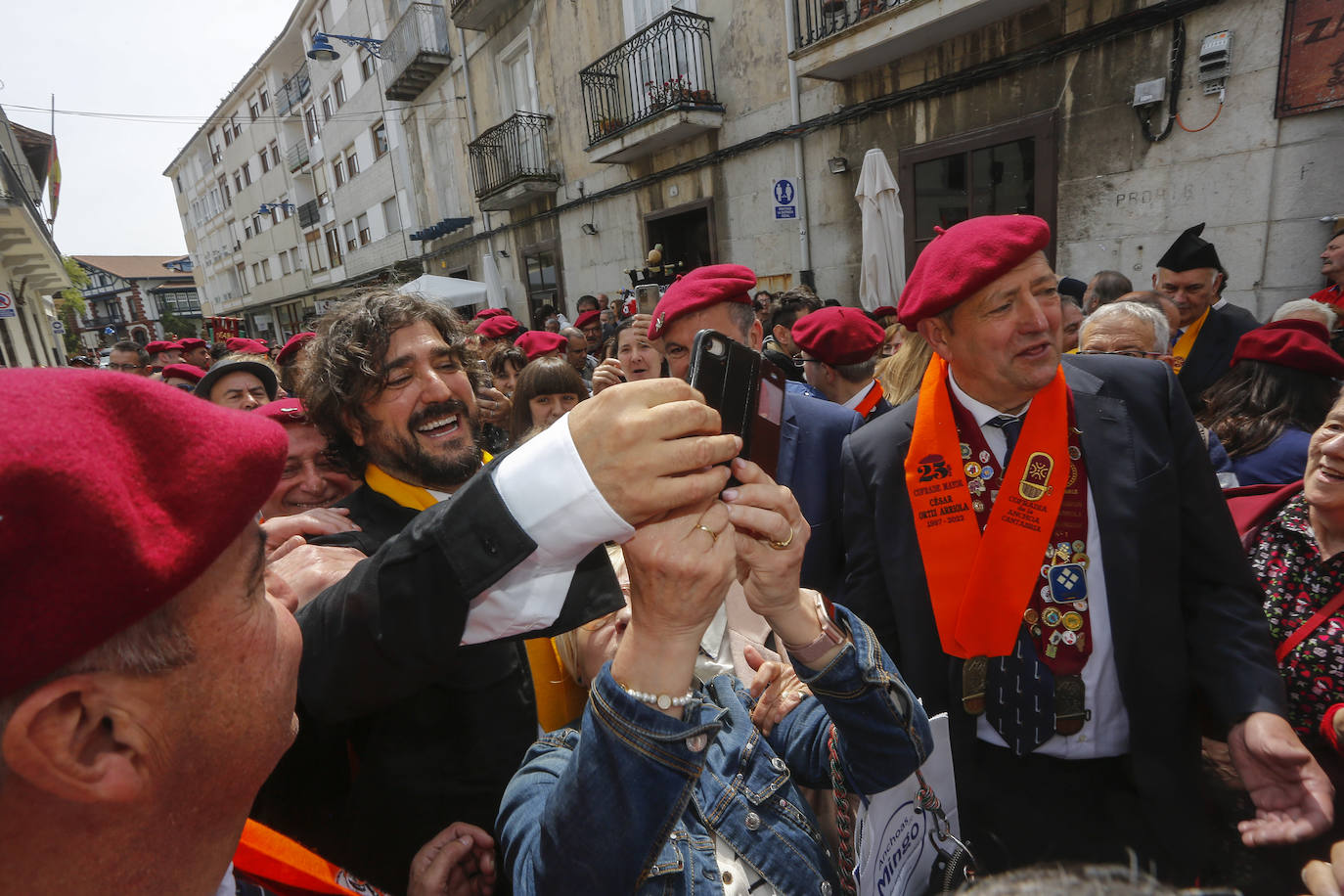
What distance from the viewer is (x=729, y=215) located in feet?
33.5

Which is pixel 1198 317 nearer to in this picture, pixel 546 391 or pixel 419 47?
pixel 546 391

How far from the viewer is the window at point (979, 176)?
253 inches

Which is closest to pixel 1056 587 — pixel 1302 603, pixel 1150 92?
pixel 1302 603

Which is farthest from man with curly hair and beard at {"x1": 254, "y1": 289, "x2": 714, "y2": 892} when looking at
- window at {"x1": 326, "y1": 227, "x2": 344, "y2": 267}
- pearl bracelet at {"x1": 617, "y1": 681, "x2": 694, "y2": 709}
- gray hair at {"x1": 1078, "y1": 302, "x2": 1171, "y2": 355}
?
window at {"x1": 326, "y1": 227, "x2": 344, "y2": 267}

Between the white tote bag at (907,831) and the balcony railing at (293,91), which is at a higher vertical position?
the balcony railing at (293,91)

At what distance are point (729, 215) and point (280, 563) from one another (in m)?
9.84

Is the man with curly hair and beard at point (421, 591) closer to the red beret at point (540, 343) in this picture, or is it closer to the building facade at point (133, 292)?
the red beret at point (540, 343)

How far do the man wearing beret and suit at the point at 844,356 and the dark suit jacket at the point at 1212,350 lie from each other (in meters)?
1.97

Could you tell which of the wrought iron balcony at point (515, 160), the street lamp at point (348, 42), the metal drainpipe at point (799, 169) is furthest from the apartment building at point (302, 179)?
the metal drainpipe at point (799, 169)

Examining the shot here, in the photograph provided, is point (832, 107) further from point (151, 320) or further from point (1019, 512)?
point (151, 320)

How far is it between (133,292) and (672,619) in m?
93.7

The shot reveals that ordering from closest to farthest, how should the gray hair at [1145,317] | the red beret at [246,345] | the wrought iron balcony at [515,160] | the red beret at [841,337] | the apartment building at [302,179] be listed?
the gray hair at [1145,317] < the red beret at [841,337] < the red beret at [246,345] < the wrought iron balcony at [515,160] < the apartment building at [302,179]

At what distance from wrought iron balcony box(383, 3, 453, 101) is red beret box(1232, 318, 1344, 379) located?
18.8 meters

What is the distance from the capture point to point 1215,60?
5094 mm
